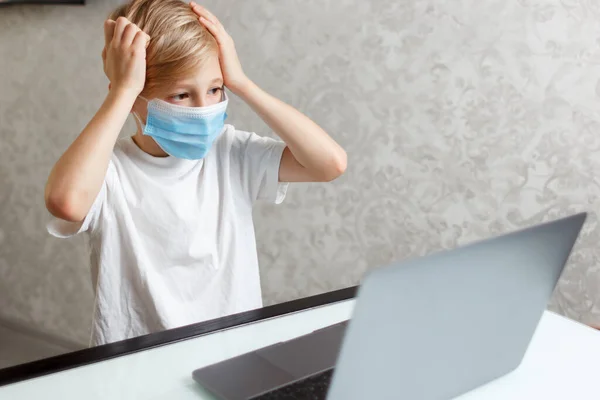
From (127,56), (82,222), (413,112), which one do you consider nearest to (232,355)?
(82,222)

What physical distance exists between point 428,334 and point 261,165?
644mm

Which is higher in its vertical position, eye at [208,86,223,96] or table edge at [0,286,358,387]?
eye at [208,86,223,96]

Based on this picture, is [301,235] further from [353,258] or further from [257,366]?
[257,366]

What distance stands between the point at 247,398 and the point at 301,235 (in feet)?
3.79

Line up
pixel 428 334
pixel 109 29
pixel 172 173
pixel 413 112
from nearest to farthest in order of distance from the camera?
pixel 428 334 → pixel 109 29 → pixel 172 173 → pixel 413 112

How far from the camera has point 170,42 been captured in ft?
3.12

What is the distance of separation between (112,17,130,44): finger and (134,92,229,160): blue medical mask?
0.35 ft

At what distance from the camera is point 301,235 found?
1742 millimetres

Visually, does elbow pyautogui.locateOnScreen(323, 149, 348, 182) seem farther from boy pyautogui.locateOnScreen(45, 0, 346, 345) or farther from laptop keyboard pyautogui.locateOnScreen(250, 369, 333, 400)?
laptop keyboard pyautogui.locateOnScreen(250, 369, 333, 400)

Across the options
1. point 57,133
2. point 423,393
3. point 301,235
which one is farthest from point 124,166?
point 57,133

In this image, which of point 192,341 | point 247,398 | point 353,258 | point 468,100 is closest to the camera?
point 247,398

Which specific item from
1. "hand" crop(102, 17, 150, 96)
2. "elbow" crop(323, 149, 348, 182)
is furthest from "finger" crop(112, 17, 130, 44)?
"elbow" crop(323, 149, 348, 182)

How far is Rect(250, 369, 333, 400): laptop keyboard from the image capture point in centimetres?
60

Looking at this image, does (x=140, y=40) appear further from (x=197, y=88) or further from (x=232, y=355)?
(x=232, y=355)
